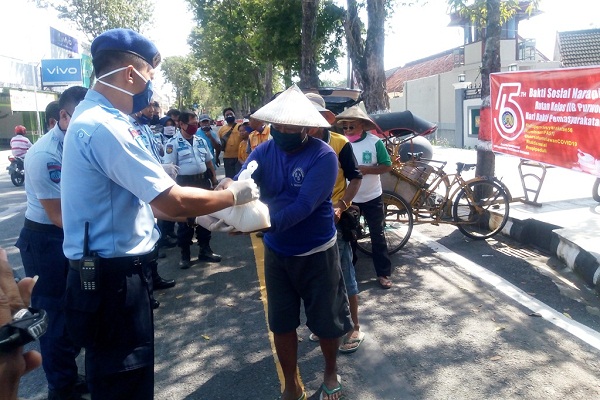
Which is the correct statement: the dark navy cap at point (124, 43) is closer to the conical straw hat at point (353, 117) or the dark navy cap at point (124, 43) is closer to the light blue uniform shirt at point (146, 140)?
the light blue uniform shirt at point (146, 140)

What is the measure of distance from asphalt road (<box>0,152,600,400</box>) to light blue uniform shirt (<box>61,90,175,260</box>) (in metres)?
1.78

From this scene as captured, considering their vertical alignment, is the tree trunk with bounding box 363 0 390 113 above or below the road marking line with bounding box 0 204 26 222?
above

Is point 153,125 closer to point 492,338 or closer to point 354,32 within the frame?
point 354,32

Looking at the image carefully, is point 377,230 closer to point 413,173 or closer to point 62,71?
point 413,173

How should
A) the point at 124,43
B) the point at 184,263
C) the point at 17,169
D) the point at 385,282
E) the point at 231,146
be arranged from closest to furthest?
the point at 124,43 < the point at 385,282 < the point at 184,263 < the point at 231,146 < the point at 17,169

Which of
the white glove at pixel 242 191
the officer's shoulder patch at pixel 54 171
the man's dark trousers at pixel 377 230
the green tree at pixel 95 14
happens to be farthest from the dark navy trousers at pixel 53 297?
the green tree at pixel 95 14

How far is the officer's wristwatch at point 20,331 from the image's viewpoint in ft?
5.02

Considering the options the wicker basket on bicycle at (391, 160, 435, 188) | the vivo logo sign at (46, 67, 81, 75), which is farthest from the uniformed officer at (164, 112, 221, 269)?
the vivo logo sign at (46, 67, 81, 75)

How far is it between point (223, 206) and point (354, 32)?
9638 millimetres

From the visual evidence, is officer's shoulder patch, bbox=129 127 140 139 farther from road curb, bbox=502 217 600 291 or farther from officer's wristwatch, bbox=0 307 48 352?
road curb, bbox=502 217 600 291

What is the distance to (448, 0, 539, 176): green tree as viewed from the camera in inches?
315

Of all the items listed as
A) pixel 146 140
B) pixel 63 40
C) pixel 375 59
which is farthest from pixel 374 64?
pixel 63 40

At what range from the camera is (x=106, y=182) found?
2188 millimetres

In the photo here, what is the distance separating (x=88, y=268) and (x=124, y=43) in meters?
0.93
